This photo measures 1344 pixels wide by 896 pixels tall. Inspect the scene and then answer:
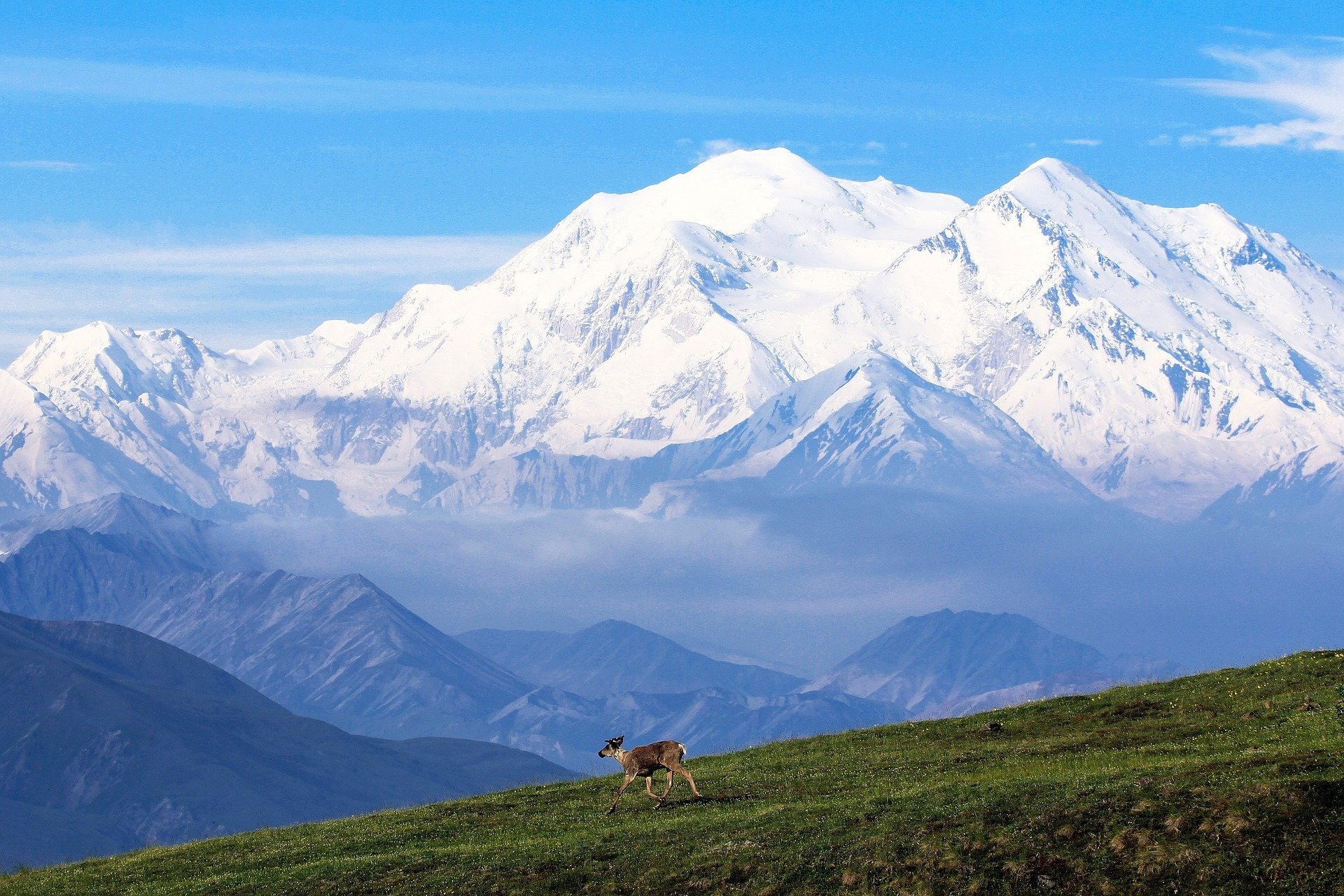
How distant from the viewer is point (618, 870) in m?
41.4

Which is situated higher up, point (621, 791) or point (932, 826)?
point (932, 826)

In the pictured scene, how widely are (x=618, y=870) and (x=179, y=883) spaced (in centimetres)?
1276

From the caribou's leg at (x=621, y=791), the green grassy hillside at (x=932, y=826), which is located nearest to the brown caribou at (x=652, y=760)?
the caribou's leg at (x=621, y=791)

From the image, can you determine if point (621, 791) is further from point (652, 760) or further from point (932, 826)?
point (932, 826)

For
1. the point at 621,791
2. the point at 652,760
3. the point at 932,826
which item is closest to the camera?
the point at 932,826

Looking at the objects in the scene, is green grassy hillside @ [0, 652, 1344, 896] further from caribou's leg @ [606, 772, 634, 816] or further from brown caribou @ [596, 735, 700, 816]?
brown caribou @ [596, 735, 700, 816]

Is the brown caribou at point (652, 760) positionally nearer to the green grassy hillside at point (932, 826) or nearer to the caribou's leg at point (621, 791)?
the caribou's leg at point (621, 791)

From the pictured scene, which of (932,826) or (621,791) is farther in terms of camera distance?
(621,791)

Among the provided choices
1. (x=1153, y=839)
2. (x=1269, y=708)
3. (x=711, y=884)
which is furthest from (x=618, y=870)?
(x=1269, y=708)

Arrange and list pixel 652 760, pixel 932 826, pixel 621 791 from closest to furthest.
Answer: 1. pixel 932 826
2. pixel 621 791
3. pixel 652 760

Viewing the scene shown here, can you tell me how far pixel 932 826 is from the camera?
133ft

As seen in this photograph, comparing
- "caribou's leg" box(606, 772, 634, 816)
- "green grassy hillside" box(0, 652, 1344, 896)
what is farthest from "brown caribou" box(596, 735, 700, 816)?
"green grassy hillside" box(0, 652, 1344, 896)

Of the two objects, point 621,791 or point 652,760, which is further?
point 652,760

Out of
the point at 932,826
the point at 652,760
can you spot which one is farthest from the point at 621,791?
the point at 932,826
